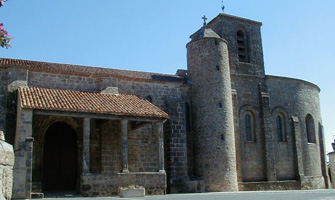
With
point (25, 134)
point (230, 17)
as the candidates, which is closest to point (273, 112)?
point (230, 17)

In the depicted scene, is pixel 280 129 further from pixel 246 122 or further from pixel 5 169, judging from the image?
pixel 5 169

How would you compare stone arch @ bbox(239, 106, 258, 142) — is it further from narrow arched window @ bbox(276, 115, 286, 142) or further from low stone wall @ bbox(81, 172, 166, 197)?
low stone wall @ bbox(81, 172, 166, 197)

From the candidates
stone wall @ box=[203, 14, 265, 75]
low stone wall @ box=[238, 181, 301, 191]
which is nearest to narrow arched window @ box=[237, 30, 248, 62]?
stone wall @ box=[203, 14, 265, 75]

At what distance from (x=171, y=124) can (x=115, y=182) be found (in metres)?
5.10

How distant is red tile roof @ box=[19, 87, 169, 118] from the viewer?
1541cm

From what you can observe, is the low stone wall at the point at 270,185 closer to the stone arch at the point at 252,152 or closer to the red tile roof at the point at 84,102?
the stone arch at the point at 252,152

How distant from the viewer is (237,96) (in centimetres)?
2267

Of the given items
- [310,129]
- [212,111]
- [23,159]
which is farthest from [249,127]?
[23,159]

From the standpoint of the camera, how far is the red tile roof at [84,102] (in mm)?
15406

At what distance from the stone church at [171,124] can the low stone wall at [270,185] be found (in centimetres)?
6

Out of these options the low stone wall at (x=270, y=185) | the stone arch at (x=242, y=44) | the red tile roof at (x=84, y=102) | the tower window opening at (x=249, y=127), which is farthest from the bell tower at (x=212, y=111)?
the red tile roof at (x=84, y=102)

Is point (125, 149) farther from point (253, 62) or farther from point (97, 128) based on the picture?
point (253, 62)

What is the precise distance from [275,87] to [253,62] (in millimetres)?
2144

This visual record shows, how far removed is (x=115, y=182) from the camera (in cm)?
1552
